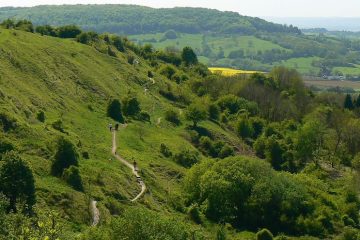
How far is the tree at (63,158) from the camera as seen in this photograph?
59656 mm

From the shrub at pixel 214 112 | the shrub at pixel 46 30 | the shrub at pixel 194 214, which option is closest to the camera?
the shrub at pixel 194 214

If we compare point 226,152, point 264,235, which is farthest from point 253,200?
point 226,152

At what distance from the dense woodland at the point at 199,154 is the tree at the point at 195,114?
0.78 feet

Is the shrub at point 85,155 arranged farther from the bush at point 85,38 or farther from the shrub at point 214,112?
the bush at point 85,38

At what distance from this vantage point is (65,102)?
9288 centimetres

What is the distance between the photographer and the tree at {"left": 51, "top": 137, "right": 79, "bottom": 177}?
196ft

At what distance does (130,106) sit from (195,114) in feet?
46.4

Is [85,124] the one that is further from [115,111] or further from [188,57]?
[188,57]

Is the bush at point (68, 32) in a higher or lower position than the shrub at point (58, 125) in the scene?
higher

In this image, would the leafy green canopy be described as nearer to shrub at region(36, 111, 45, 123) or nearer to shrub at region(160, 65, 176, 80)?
shrub at region(36, 111, 45, 123)

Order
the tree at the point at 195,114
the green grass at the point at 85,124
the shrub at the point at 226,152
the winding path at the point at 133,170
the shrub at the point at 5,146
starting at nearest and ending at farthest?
Result: the shrub at the point at 5,146, the green grass at the point at 85,124, the winding path at the point at 133,170, the shrub at the point at 226,152, the tree at the point at 195,114

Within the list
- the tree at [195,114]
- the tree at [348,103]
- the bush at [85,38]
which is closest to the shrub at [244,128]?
the tree at [195,114]

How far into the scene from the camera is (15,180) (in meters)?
46.7

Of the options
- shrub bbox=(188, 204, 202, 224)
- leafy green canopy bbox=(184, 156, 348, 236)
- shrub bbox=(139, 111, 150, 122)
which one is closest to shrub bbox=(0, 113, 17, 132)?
shrub bbox=(188, 204, 202, 224)
